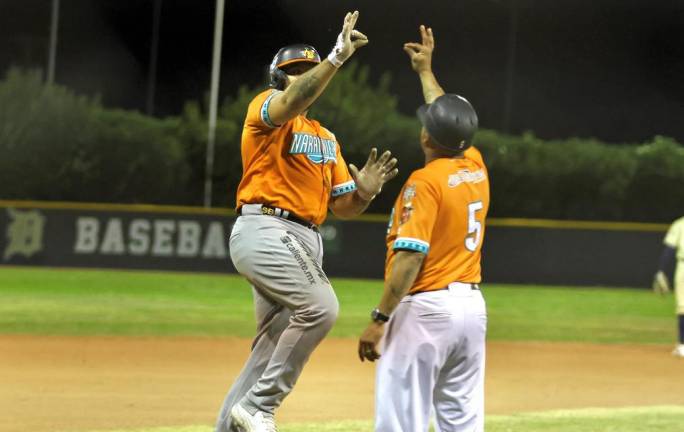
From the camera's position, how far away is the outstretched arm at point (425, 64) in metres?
5.35

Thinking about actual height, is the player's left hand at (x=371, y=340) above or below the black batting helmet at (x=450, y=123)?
below

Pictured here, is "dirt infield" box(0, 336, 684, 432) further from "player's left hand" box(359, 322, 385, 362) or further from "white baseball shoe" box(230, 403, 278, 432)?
"player's left hand" box(359, 322, 385, 362)

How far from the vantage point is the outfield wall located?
2217 cm

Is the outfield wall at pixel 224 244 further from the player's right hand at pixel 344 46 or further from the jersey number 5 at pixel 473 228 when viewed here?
the jersey number 5 at pixel 473 228

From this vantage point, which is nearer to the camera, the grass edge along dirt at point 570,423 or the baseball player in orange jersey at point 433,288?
the baseball player in orange jersey at point 433,288

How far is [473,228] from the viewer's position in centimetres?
457

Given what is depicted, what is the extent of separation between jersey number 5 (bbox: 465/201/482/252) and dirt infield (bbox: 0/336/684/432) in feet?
11.3

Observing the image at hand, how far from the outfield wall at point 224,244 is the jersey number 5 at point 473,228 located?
1809 centimetres

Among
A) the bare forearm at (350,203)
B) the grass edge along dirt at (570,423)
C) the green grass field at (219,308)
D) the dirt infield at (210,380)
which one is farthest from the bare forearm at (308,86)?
the green grass field at (219,308)

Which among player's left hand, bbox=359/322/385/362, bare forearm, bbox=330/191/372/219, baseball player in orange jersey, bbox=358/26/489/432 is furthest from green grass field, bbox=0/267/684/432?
player's left hand, bbox=359/322/385/362

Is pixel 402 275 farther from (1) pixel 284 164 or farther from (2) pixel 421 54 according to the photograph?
(2) pixel 421 54

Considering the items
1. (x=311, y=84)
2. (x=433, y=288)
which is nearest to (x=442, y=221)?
(x=433, y=288)

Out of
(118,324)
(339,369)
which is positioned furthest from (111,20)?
(339,369)

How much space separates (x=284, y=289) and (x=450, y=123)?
4.18ft
